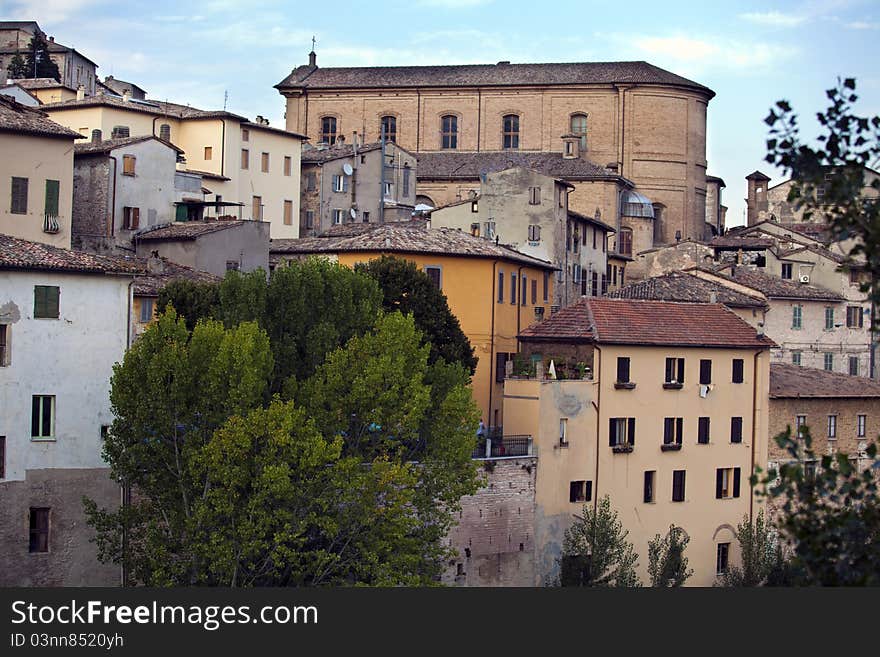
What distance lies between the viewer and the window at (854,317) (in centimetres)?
6044

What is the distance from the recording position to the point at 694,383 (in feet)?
145

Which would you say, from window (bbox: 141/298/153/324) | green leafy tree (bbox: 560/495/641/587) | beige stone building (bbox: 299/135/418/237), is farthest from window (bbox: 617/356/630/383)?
beige stone building (bbox: 299/135/418/237)

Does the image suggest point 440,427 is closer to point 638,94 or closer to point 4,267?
point 4,267

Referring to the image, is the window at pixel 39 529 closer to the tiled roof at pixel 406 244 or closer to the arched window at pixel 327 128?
the tiled roof at pixel 406 244

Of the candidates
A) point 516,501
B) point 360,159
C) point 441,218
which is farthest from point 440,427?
point 360,159

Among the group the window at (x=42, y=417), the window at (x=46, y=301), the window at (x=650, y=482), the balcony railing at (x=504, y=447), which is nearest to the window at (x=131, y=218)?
the balcony railing at (x=504, y=447)

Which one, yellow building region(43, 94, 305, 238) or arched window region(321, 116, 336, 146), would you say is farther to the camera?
arched window region(321, 116, 336, 146)

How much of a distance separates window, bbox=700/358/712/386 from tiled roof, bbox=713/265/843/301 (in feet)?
40.8

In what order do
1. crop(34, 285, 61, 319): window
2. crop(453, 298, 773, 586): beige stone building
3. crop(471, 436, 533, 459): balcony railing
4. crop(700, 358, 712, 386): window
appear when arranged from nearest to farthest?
crop(34, 285, 61, 319): window
crop(471, 436, 533, 459): balcony railing
crop(453, 298, 773, 586): beige stone building
crop(700, 358, 712, 386): window

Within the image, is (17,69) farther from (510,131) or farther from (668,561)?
(668,561)

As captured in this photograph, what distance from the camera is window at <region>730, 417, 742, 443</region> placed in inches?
1768

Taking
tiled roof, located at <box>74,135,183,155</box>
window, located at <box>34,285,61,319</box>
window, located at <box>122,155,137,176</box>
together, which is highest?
tiled roof, located at <box>74,135,183,155</box>

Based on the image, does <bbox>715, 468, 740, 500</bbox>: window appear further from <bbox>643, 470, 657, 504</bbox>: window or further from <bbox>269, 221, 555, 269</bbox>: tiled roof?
<bbox>269, 221, 555, 269</bbox>: tiled roof

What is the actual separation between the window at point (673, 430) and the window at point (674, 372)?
0.91 metres
